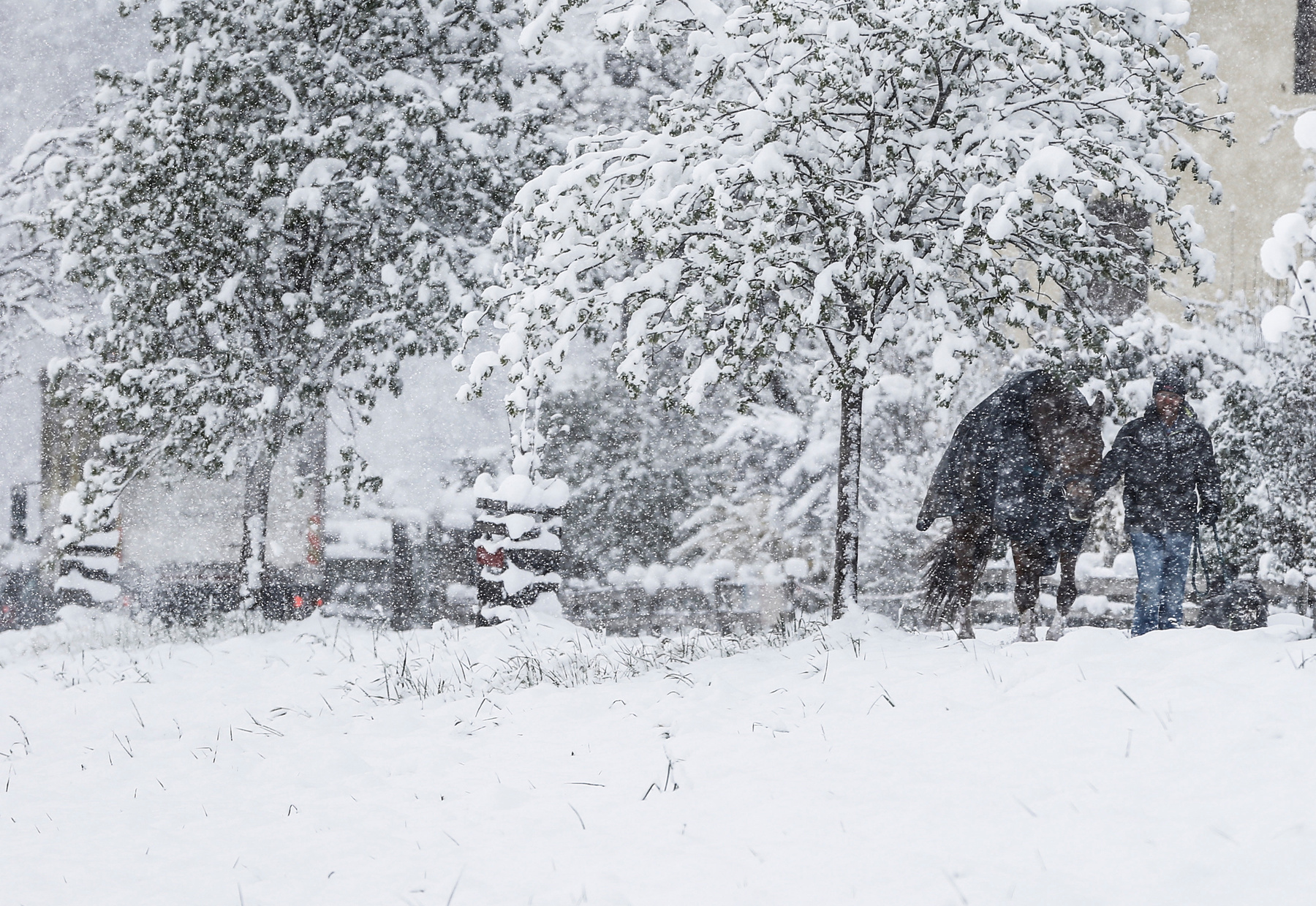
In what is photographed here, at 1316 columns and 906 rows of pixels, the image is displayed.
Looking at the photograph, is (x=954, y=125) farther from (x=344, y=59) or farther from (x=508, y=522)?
(x=344, y=59)

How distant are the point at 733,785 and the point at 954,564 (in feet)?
12.2

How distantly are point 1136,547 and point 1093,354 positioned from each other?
4.44 feet

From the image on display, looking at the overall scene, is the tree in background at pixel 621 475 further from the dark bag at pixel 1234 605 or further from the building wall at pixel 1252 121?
the building wall at pixel 1252 121

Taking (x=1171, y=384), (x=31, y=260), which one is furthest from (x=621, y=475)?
(x=31, y=260)

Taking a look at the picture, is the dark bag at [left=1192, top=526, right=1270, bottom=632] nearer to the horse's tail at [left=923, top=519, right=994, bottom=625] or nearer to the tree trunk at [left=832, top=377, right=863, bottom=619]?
the horse's tail at [left=923, top=519, right=994, bottom=625]

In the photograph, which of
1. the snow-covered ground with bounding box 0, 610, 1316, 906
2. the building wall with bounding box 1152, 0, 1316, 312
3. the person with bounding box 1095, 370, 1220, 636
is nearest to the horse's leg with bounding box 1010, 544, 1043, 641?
the person with bounding box 1095, 370, 1220, 636

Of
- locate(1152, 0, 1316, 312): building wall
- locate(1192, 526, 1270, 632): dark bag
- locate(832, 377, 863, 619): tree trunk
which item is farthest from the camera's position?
locate(1152, 0, 1316, 312): building wall

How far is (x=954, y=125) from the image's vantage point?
636cm

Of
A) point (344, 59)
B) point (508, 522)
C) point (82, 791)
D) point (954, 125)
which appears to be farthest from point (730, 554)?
point (82, 791)

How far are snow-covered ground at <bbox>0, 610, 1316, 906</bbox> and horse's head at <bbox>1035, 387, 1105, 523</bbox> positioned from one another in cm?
131

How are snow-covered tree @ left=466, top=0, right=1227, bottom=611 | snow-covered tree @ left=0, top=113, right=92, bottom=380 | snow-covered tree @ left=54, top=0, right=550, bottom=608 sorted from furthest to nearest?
snow-covered tree @ left=0, top=113, right=92, bottom=380 < snow-covered tree @ left=54, top=0, right=550, bottom=608 < snow-covered tree @ left=466, top=0, right=1227, bottom=611

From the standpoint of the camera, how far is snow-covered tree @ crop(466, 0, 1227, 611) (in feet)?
19.0

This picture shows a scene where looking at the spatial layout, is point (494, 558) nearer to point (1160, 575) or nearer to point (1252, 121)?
point (1160, 575)

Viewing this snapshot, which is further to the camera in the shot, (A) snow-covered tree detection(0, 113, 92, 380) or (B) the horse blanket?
(A) snow-covered tree detection(0, 113, 92, 380)
